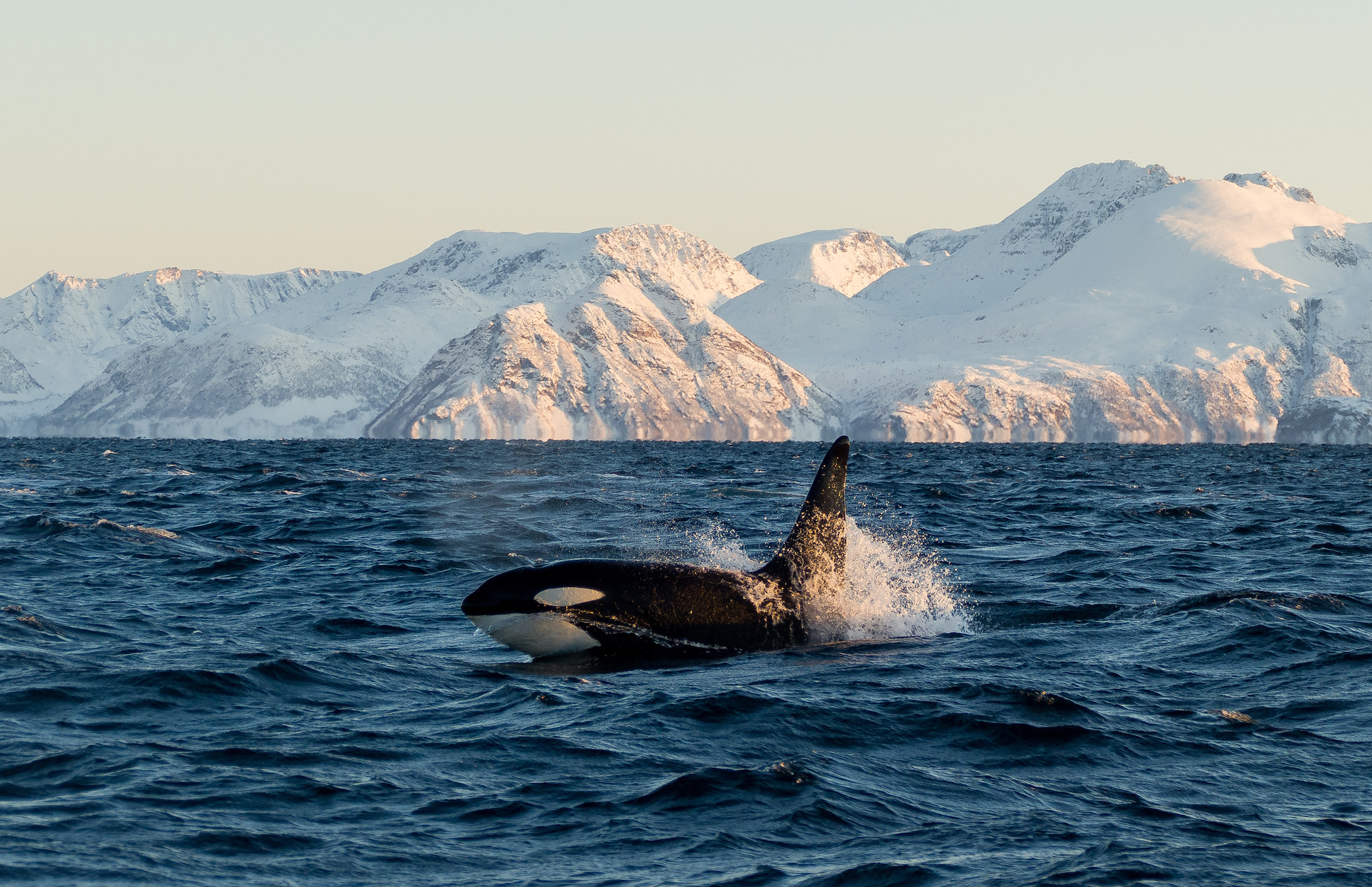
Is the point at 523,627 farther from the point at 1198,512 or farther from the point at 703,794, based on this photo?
the point at 1198,512

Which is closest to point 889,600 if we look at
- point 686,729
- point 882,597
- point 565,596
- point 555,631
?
point 882,597

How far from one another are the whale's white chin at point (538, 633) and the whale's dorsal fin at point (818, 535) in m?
2.89

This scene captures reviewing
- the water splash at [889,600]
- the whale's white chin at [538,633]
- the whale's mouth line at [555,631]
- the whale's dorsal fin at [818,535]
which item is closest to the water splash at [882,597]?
the water splash at [889,600]

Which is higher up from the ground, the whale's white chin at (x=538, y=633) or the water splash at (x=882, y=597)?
the whale's white chin at (x=538, y=633)

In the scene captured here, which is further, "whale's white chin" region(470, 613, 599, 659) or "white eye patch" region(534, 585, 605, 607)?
"whale's white chin" region(470, 613, 599, 659)

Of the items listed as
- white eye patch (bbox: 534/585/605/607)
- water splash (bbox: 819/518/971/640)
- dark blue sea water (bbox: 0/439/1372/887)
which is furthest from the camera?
water splash (bbox: 819/518/971/640)

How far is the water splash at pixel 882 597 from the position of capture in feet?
60.1

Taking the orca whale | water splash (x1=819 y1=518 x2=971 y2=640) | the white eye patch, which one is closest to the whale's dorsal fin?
the orca whale

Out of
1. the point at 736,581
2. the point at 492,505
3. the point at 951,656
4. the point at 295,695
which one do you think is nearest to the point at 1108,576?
the point at 951,656

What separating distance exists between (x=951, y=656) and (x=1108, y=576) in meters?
9.37

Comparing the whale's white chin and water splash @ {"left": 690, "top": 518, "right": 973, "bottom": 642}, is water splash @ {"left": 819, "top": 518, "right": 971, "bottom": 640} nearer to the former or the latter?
water splash @ {"left": 690, "top": 518, "right": 973, "bottom": 642}

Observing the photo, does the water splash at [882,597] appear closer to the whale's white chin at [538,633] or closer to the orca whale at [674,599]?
the orca whale at [674,599]

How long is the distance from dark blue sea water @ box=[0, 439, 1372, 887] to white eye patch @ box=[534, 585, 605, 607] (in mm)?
772

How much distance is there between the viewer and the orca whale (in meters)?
15.5
